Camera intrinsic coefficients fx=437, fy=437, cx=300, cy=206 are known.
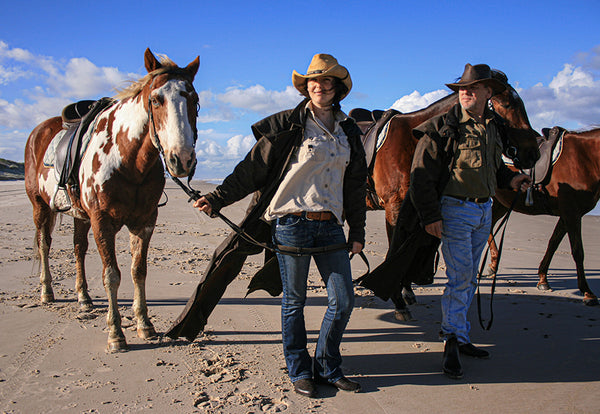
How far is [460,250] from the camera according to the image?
3496 mm

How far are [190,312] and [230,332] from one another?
1.08m

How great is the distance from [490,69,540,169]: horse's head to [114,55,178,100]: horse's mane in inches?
111

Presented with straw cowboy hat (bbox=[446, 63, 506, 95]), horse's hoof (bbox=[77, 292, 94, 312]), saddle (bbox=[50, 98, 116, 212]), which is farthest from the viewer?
horse's hoof (bbox=[77, 292, 94, 312])

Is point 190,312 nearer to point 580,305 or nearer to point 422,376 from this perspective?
point 422,376

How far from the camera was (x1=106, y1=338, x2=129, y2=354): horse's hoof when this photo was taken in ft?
13.0

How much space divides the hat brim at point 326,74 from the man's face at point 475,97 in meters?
0.98

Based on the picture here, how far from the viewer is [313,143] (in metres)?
3.06

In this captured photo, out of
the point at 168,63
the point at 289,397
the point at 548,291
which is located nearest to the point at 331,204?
the point at 289,397

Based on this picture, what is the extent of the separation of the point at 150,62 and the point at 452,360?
3.57 metres

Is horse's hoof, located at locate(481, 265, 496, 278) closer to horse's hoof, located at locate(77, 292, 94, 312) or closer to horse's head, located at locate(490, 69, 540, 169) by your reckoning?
horse's head, located at locate(490, 69, 540, 169)

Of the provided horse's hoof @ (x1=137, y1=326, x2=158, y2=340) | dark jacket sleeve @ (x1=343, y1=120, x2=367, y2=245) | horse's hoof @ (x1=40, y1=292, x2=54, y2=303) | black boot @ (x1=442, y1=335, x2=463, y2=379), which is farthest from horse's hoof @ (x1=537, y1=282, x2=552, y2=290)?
horse's hoof @ (x1=40, y1=292, x2=54, y2=303)

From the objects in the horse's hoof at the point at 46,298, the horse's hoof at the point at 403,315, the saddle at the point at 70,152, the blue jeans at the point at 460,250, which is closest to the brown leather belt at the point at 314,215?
the blue jeans at the point at 460,250

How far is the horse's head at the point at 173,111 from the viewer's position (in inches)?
134

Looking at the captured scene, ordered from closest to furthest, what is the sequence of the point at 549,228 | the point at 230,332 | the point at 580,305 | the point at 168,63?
the point at 168,63 < the point at 230,332 < the point at 580,305 < the point at 549,228
